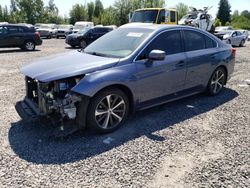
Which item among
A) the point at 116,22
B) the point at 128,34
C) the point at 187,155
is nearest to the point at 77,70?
the point at 128,34

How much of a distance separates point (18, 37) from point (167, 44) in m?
13.4

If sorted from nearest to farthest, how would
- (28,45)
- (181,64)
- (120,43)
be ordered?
(120,43), (181,64), (28,45)

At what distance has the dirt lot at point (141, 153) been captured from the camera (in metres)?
3.28

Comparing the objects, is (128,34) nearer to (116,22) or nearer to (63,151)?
(63,151)

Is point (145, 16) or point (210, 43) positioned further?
point (145, 16)

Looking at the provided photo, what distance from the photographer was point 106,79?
4.16 metres

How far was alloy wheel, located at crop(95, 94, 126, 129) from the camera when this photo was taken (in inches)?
169

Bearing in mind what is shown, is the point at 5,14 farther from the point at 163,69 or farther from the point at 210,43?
the point at 163,69

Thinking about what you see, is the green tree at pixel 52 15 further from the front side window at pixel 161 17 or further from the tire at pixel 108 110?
the tire at pixel 108 110

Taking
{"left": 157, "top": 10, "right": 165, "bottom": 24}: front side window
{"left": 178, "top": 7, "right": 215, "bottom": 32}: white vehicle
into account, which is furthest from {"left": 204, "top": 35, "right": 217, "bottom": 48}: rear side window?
{"left": 178, "top": 7, "right": 215, "bottom": 32}: white vehicle

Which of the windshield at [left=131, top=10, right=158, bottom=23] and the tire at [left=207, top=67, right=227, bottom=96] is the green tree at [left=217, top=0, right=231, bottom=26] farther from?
the tire at [left=207, top=67, right=227, bottom=96]

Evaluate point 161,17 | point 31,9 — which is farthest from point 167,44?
point 31,9

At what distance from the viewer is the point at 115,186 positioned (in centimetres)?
314

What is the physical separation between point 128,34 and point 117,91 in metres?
1.37
